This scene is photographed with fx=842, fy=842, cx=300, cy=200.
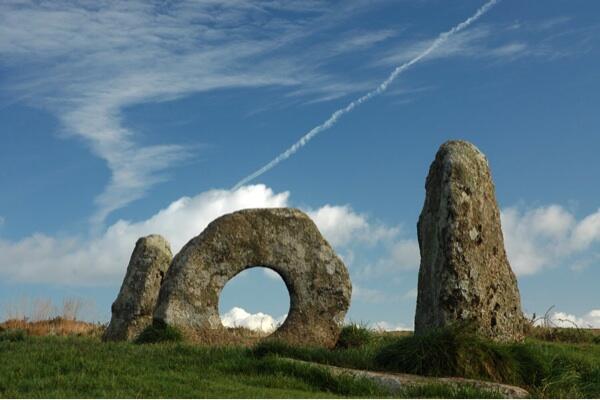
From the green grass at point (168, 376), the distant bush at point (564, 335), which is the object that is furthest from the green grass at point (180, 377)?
the distant bush at point (564, 335)

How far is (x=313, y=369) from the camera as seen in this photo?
1374cm

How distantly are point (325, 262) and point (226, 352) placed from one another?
6.71m

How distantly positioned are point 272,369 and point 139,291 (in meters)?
11.9

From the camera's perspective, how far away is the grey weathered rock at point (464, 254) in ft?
54.2

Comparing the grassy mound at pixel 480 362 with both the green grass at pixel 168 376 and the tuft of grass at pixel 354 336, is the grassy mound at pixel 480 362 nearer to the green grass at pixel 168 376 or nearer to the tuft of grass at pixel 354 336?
the green grass at pixel 168 376

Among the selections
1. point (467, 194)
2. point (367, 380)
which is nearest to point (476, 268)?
point (467, 194)

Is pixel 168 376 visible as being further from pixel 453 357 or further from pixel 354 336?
pixel 354 336

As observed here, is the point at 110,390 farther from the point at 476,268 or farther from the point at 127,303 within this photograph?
the point at 127,303

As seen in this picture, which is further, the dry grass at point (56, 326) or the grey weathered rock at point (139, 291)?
the dry grass at point (56, 326)

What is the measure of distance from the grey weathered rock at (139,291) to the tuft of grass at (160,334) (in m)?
4.12

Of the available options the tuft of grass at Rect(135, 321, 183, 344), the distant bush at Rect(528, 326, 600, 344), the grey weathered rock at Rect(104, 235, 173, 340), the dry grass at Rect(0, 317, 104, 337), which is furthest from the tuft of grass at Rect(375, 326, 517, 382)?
the dry grass at Rect(0, 317, 104, 337)

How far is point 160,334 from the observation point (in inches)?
797

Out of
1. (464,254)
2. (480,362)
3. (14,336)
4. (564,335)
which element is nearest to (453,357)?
(480,362)

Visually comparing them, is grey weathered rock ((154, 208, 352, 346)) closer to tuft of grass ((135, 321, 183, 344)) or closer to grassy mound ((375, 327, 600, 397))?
tuft of grass ((135, 321, 183, 344))
